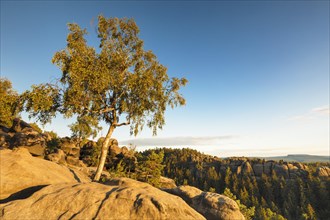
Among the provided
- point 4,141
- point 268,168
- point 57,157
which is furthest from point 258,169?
point 4,141

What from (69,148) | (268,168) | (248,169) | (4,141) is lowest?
(248,169)

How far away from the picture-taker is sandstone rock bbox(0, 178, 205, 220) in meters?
7.12

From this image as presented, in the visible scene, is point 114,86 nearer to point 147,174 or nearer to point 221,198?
point 221,198

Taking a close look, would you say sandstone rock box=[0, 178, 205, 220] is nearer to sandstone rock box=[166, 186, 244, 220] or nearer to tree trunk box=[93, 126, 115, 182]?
sandstone rock box=[166, 186, 244, 220]

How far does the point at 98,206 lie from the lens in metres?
7.49

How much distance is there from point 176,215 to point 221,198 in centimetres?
698

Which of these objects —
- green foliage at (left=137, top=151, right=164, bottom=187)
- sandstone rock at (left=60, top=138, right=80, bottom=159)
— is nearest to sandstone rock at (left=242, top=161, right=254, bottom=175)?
green foliage at (left=137, top=151, right=164, bottom=187)

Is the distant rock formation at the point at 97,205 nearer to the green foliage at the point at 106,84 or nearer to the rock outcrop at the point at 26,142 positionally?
the green foliage at the point at 106,84

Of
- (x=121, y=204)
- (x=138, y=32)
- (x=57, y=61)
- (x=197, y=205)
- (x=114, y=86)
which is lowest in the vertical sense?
(x=197, y=205)

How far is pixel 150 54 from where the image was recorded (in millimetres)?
27328

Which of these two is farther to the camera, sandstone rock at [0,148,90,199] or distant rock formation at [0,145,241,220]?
sandstone rock at [0,148,90,199]

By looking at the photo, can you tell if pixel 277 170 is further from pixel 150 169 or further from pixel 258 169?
pixel 150 169

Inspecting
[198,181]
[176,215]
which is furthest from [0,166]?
[198,181]

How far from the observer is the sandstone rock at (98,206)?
7.12 m
